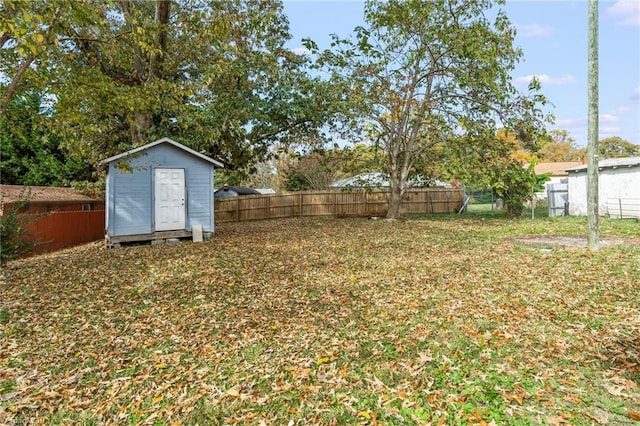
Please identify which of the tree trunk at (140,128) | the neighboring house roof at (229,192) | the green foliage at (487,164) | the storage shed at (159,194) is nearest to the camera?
the storage shed at (159,194)

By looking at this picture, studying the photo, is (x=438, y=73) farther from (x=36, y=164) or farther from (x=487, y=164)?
(x=36, y=164)

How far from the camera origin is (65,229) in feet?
32.7

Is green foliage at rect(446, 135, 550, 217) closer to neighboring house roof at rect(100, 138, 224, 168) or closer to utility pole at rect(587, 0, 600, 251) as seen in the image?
utility pole at rect(587, 0, 600, 251)

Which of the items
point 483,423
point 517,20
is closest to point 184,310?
point 483,423

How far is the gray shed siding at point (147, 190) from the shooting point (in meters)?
8.64

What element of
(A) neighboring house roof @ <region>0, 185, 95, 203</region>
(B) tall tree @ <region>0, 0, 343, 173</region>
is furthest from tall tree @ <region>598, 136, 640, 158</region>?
(A) neighboring house roof @ <region>0, 185, 95, 203</region>

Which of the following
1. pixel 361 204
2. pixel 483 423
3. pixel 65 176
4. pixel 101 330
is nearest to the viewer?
pixel 483 423

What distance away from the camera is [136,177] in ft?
29.1

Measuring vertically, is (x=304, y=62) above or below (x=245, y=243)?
above

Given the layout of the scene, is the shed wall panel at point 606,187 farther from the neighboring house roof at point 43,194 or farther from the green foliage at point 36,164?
the green foliage at point 36,164

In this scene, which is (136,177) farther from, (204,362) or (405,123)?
(405,123)

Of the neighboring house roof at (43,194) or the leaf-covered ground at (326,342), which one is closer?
the leaf-covered ground at (326,342)

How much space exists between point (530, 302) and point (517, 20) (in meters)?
11.6

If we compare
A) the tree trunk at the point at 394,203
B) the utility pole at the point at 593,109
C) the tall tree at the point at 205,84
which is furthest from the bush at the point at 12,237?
the tree trunk at the point at 394,203
